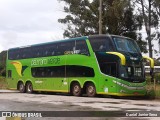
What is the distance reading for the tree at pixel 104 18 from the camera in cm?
4425

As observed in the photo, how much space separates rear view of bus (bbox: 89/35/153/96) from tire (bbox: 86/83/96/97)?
33.0 inches

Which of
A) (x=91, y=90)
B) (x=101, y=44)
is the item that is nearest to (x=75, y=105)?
(x=101, y=44)

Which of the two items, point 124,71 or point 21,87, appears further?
point 21,87

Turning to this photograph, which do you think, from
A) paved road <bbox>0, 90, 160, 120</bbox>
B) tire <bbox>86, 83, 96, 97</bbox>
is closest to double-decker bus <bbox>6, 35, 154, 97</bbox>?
tire <bbox>86, 83, 96, 97</bbox>

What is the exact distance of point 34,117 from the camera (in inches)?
485

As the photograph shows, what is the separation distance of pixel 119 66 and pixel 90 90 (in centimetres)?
304

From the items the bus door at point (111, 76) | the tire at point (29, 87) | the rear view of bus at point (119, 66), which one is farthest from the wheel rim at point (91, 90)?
the tire at point (29, 87)

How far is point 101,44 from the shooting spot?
76.9ft

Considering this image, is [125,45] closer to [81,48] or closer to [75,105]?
[81,48]

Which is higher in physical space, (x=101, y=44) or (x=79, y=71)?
(x=101, y=44)

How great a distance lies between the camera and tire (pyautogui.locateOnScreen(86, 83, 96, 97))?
79.5ft

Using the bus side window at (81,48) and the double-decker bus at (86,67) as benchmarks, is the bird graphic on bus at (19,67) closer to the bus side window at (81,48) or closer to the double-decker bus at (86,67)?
the double-decker bus at (86,67)

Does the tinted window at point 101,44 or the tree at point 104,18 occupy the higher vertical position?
the tree at point 104,18

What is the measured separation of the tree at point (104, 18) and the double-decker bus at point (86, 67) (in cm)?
1663
